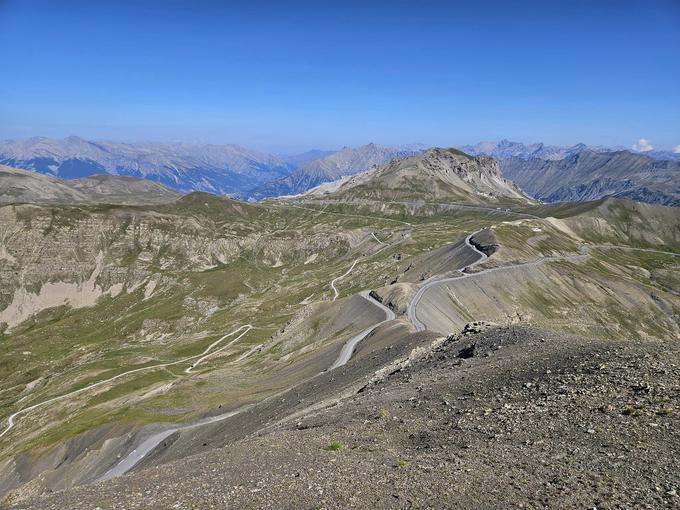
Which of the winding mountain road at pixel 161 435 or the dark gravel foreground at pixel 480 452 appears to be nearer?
the dark gravel foreground at pixel 480 452

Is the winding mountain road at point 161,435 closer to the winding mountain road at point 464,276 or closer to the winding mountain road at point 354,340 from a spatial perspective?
the winding mountain road at point 354,340

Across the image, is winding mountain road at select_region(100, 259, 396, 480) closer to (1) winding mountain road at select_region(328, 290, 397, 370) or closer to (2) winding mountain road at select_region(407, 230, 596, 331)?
(1) winding mountain road at select_region(328, 290, 397, 370)

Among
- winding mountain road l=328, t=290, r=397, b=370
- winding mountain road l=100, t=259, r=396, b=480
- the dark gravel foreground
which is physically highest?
the dark gravel foreground

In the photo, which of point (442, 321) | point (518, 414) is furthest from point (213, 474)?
point (442, 321)

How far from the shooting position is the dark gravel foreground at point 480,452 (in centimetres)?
1967

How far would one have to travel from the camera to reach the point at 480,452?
23.8 metres

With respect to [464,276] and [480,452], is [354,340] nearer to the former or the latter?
[464,276]

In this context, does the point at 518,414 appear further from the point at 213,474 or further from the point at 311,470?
the point at 213,474

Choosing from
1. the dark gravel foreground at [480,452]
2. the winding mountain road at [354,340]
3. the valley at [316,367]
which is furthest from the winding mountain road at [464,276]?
the dark gravel foreground at [480,452]

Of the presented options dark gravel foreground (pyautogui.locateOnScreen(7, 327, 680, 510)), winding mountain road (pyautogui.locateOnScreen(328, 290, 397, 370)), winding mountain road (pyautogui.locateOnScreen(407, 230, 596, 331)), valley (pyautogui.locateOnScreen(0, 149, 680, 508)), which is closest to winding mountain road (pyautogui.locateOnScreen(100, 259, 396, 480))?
winding mountain road (pyautogui.locateOnScreen(328, 290, 397, 370))

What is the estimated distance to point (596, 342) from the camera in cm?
3888

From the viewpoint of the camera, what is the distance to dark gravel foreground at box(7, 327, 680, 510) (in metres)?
19.7

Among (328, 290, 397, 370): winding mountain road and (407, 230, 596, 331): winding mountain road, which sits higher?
(407, 230, 596, 331): winding mountain road

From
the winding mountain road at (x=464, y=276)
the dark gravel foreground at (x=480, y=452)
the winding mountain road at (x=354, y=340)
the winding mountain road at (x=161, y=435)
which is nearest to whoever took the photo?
the dark gravel foreground at (x=480, y=452)
